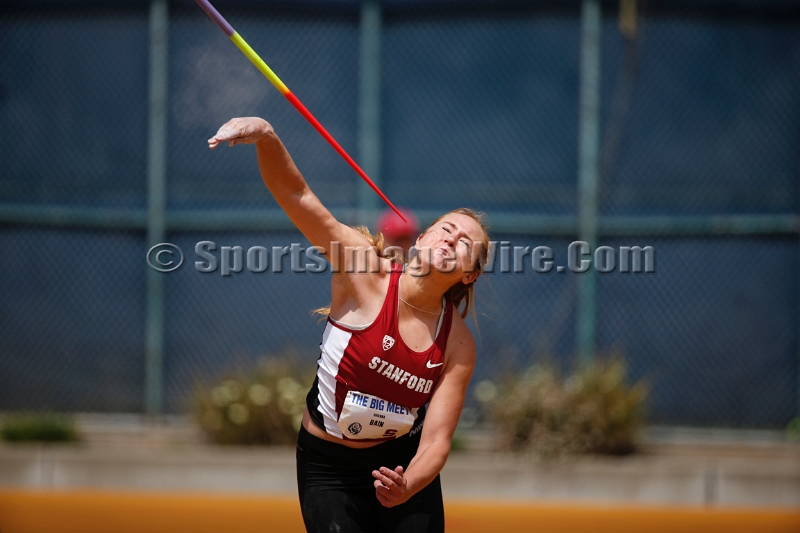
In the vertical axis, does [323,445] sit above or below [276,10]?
below

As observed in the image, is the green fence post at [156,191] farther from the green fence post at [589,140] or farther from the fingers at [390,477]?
the fingers at [390,477]

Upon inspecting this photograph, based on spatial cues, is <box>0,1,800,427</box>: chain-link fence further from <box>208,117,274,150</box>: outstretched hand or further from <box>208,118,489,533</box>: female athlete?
<box>208,117,274,150</box>: outstretched hand

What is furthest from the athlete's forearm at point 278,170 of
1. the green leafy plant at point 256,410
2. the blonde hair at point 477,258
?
the green leafy plant at point 256,410

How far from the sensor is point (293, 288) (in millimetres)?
8797

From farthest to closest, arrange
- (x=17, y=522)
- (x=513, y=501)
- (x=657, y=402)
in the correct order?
1. (x=657, y=402)
2. (x=513, y=501)
3. (x=17, y=522)

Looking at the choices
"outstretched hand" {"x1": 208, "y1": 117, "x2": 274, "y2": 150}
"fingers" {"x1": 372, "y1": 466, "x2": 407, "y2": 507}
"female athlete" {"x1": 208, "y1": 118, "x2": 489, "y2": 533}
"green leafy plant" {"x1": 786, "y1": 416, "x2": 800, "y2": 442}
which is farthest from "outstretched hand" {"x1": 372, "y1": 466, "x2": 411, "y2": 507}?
"green leafy plant" {"x1": 786, "y1": 416, "x2": 800, "y2": 442}

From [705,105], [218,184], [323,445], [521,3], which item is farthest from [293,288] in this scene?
[323,445]

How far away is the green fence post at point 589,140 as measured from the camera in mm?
8430

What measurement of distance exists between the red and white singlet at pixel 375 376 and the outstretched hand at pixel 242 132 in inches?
31.3

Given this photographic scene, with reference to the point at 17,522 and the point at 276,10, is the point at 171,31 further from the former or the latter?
the point at 17,522

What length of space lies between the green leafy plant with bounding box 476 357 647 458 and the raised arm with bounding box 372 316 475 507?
3836 mm

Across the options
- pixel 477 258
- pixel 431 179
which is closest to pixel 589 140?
pixel 431 179

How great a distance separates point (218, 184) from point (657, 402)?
4.73 m

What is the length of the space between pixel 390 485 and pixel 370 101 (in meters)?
6.03
